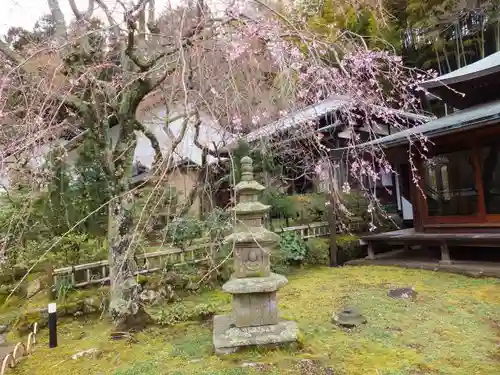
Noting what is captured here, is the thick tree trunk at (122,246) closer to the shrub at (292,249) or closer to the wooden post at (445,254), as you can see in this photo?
the shrub at (292,249)

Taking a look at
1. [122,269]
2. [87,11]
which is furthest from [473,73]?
[122,269]

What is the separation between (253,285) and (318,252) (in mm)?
5053

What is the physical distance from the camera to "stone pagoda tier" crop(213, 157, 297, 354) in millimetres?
3963

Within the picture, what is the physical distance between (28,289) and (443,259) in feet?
25.9

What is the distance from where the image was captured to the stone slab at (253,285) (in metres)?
4.01

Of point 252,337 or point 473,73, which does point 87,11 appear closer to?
point 252,337

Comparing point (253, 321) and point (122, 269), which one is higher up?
point (122, 269)

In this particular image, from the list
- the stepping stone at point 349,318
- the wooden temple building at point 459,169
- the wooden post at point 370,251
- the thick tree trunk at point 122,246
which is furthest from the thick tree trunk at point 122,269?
the wooden post at point 370,251

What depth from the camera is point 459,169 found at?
8.14m

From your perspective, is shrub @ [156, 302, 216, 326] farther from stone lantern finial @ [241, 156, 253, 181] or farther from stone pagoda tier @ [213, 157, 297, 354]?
stone lantern finial @ [241, 156, 253, 181]

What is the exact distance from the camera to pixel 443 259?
25.3 ft

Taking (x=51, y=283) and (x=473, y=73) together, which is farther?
(x=473, y=73)

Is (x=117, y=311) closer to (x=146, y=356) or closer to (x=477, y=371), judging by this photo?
(x=146, y=356)

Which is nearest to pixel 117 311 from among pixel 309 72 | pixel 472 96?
pixel 309 72
